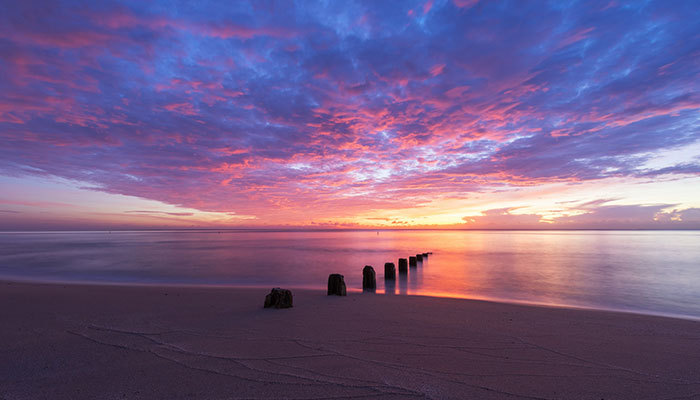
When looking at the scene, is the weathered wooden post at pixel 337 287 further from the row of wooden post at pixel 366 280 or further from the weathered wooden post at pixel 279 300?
the weathered wooden post at pixel 279 300

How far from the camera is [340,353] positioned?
15.1 feet

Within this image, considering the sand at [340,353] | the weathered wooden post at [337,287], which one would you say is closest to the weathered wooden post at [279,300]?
the sand at [340,353]

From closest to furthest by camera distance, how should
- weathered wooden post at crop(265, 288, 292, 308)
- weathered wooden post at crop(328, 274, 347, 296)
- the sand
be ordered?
the sand → weathered wooden post at crop(265, 288, 292, 308) → weathered wooden post at crop(328, 274, 347, 296)

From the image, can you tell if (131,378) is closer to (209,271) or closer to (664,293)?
(209,271)

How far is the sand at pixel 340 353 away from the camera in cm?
360

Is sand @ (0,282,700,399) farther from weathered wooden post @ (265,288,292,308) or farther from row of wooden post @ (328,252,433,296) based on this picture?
row of wooden post @ (328,252,433,296)

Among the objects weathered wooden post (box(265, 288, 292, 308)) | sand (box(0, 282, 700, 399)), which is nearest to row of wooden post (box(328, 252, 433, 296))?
sand (box(0, 282, 700, 399))

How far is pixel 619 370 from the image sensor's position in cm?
421

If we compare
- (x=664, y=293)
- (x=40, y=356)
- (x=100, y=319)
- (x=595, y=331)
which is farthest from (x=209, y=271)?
(x=664, y=293)

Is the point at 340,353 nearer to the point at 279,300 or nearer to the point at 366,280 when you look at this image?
the point at 279,300

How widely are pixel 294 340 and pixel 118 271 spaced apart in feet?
66.1

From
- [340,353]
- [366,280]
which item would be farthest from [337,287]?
[340,353]

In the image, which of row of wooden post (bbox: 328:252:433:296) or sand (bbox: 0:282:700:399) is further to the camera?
row of wooden post (bbox: 328:252:433:296)

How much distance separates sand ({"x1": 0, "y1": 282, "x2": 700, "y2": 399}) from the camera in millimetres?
3598
